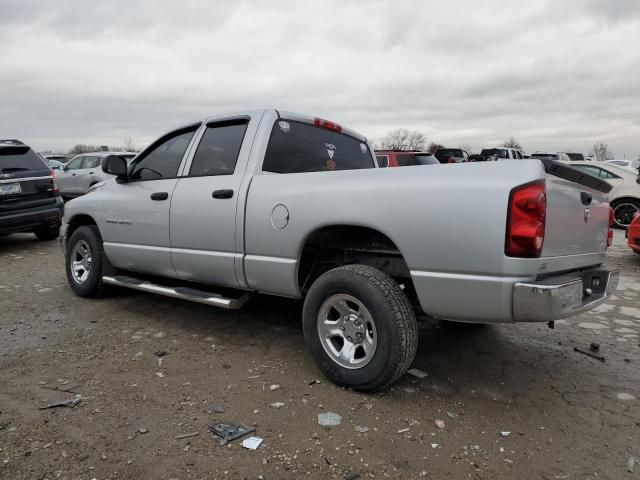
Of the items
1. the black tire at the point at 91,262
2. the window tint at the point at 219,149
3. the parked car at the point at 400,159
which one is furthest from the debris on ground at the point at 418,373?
the parked car at the point at 400,159

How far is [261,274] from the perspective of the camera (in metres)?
3.50

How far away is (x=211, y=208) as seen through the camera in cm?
377

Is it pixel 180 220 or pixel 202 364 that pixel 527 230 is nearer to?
pixel 202 364

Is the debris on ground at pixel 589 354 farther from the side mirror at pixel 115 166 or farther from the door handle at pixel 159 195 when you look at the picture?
the side mirror at pixel 115 166

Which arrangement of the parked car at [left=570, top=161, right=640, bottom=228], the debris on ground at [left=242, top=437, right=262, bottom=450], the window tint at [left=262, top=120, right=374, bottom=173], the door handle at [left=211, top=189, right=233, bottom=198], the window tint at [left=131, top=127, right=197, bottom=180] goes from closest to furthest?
the debris on ground at [left=242, top=437, right=262, bottom=450] → the door handle at [left=211, top=189, right=233, bottom=198] → the window tint at [left=262, top=120, right=374, bottom=173] → the window tint at [left=131, top=127, right=197, bottom=180] → the parked car at [left=570, top=161, right=640, bottom=228]

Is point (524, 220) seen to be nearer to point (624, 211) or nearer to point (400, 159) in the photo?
point (400, 159)

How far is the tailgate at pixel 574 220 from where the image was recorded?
2605 millimetres

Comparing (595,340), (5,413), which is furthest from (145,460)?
(595,340)

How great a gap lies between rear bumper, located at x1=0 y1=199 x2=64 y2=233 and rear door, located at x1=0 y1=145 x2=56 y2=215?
0.07 metres

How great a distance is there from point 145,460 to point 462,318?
71.3 inches

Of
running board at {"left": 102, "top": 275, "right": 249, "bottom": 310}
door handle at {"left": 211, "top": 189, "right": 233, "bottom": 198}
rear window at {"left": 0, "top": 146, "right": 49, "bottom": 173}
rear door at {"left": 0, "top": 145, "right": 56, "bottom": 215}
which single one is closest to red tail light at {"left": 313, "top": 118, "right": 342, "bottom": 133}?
door handle at {"left": 211, "top": 189, "right": 233, "bottom": 198}

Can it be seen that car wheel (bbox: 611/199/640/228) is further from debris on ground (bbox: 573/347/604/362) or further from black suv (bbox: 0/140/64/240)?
black suv (bbox: 0/140/64/240)

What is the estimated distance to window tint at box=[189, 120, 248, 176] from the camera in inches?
152

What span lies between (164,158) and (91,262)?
57.4 inches
